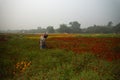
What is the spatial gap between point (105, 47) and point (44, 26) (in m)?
1.25

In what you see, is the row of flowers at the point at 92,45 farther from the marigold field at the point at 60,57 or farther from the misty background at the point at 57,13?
the misty background at the point at 57,13

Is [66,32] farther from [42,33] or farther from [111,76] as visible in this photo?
[111,76]

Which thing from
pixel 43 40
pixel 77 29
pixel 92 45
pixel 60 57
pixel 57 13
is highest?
pixel 57 13

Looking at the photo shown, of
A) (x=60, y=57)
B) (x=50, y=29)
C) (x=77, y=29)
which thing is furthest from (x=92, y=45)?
(x=50, y=29)

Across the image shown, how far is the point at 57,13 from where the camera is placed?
461cm

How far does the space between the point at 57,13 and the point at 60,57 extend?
34.2 inches

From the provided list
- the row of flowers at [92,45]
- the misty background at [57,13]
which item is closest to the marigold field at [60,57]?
the row of flowers at [92,45]

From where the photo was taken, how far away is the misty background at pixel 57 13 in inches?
176

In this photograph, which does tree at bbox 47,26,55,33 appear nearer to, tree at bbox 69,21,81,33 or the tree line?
the tree line

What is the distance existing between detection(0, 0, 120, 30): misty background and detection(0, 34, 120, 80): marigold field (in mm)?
255

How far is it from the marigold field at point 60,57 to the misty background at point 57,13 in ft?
0.84

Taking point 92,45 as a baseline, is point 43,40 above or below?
above

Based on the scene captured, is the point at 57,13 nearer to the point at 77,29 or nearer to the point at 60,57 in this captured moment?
the point at 77,29

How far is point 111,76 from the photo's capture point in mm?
3996
